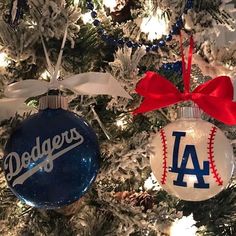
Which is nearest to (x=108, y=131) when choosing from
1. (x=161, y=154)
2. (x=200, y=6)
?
(x=161, y=154)

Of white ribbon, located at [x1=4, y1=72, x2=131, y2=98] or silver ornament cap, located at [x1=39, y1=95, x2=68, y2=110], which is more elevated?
white ribbon, located at [x1=4, y1=72, x2=131, y2=98]

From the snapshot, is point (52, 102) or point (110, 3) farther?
point (110, 3)

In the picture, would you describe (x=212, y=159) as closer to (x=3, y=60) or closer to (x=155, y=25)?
(x=155, y=25)

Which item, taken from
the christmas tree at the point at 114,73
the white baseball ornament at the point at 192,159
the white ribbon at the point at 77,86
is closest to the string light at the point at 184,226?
the christmas tree at the point at 114,73

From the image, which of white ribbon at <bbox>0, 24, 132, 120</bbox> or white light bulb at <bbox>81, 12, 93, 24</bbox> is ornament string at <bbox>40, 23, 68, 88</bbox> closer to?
white ribbon at <bbox>0, 24, 132, 120</bbox>

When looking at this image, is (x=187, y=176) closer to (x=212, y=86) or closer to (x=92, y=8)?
(x=212, y=86)

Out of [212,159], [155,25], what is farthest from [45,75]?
[212,159]

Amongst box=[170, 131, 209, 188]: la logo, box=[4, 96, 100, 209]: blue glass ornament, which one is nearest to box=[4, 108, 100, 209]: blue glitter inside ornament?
box=[4, 96, 100, 209]: blue glass ornament
